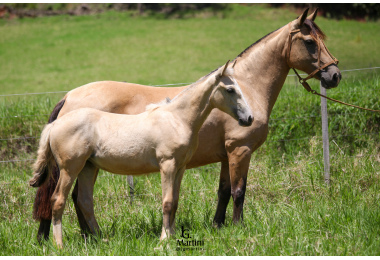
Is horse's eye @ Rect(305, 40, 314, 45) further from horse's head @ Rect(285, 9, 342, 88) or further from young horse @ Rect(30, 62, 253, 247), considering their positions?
young horse @ Rect(30, 62, 253, 247)

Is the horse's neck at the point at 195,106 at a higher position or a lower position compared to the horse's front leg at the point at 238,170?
higher

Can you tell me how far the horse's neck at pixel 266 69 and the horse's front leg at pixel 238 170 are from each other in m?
0.62

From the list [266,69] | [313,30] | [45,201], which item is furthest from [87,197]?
[313,30]

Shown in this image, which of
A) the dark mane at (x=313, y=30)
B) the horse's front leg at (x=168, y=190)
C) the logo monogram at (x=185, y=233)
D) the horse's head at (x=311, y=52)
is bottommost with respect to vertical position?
the logo monogram at (x=185, y=233)

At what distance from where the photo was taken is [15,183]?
22.1ft

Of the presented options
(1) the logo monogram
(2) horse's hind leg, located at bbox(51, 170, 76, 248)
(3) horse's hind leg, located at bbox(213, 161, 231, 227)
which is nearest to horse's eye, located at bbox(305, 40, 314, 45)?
(3) horse's hind leg, located at bbox(213, 161, 231, 227)

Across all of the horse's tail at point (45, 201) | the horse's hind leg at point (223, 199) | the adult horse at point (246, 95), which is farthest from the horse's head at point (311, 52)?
the horse's tail at point (45, 201)

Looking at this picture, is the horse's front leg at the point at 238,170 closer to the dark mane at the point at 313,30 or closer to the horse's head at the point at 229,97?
the horse's head at the point at 229,97

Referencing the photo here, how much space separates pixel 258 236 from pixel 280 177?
2.08m

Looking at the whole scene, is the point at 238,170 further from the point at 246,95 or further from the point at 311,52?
the point at 311,52

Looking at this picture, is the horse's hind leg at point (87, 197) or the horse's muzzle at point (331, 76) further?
the horse's muzzle at point (331, 76)

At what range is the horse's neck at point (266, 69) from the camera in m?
5.24

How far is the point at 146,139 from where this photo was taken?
14.6 feet

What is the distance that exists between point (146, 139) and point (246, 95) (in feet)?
4.54
